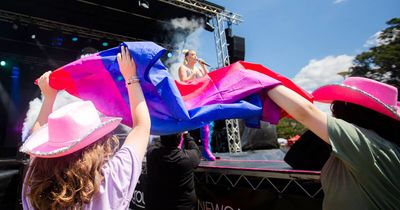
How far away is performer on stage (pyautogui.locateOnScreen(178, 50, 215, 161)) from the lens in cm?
442

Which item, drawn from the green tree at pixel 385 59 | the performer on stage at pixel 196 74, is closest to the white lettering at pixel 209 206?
the performer on stage at pixel 196 74

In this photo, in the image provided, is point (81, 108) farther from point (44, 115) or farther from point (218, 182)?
point (218, 182)

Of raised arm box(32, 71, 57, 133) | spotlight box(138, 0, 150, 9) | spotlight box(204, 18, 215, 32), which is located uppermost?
spotlight box(138, 0, 150, 9)

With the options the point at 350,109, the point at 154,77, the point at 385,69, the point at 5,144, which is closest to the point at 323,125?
the point at 350,109

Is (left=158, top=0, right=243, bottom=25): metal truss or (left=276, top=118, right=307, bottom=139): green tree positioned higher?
(left=158, top=0, right=243, bottom=25): metal truss

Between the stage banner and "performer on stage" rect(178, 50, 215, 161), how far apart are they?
42.8 inches

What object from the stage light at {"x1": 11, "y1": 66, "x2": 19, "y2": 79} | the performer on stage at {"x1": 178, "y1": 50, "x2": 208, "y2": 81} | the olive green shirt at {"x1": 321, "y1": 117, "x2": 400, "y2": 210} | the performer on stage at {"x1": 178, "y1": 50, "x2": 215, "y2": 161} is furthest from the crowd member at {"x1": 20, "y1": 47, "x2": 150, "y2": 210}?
the stage light at {"x1": 11, "y1": 66, "x2": 19, "y2": 79}

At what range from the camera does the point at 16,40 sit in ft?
28.9

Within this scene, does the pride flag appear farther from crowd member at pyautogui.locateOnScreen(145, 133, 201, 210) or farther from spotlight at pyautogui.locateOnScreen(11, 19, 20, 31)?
spotlight at pyautogui.locateOnScreen(11, 19, 20, 31)

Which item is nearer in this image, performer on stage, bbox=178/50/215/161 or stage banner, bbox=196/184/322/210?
stage banner, bbox=196/184/322/210

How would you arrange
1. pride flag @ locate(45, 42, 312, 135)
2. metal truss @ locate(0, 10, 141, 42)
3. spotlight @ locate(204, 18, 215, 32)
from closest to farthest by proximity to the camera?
pride flag @ locate(45, 42, 312, 135), metal truss @ locate(0, 10, 141, 42), spotlight @ locate(204, 18, 215, 32)

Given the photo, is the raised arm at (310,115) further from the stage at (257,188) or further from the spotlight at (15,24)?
the spotlight at (15,24)

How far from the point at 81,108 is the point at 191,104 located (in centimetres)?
81

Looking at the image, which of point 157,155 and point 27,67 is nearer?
point 157,155
